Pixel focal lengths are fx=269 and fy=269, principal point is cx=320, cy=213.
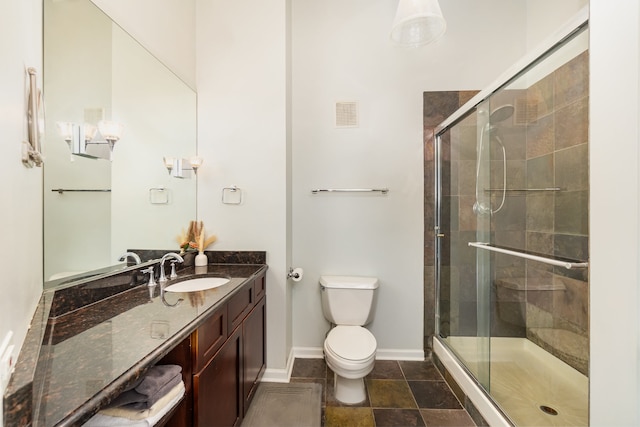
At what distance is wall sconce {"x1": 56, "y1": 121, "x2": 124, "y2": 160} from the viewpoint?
1.12 m

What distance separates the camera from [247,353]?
1.61m

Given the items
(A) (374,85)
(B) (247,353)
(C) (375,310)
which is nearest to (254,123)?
(A) (374,85)

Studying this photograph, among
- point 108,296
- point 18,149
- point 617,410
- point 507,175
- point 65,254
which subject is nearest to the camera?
point 18,149

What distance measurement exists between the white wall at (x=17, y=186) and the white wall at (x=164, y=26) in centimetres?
60

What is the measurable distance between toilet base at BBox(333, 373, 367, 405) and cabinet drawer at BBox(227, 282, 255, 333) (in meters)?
0.82

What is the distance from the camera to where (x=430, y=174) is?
2.32 meters

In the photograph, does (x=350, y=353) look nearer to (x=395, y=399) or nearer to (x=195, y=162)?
(x=395, y=399)

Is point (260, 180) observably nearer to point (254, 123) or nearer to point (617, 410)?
point (254, 123)

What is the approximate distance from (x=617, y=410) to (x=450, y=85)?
2.28m

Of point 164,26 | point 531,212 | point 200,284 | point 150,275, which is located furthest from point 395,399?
point 164,26

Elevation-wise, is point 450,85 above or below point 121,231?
above

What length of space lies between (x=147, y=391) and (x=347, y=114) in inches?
87.3

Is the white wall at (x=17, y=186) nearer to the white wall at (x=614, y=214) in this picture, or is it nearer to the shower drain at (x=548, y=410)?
the white wall at (x=614, y=214)

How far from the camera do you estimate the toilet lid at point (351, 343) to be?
1720 mm
